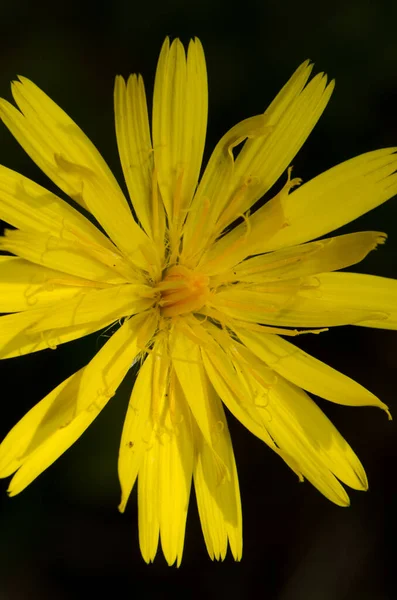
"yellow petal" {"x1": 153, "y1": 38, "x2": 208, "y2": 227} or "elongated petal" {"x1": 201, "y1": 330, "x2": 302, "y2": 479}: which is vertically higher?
"yellow petal" {"x1": 153, "y1": 38, "x2": 208, "y2": 227}

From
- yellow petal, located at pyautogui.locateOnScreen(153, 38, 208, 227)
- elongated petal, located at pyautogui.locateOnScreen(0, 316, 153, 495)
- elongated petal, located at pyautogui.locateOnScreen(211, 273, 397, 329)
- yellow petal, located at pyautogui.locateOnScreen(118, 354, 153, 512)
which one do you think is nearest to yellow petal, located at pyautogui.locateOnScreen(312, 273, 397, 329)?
elongated petal, located at pyautogui.locateOnScreen(211, 273, 397, 329)

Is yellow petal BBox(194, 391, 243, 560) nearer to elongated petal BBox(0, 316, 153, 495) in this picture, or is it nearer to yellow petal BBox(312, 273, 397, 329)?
elongated petal BBox(0, 316, 153, 495)

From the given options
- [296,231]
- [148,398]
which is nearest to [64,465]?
[148,398]

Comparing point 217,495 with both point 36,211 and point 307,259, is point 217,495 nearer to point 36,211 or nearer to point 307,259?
point 307,259

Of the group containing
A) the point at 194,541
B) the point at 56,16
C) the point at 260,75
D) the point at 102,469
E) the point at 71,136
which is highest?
the point at 56,16

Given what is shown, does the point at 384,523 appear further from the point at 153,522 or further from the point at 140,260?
the point at 140,260

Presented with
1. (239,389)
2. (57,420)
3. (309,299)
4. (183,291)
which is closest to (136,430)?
(57,420)

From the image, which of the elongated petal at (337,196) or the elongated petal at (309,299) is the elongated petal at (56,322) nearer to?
the elongated petal at (309,299)
